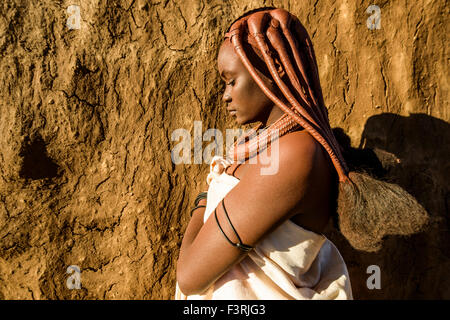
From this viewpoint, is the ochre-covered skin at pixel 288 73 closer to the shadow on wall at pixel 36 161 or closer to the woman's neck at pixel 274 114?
the woman's neck at pixel 274 114

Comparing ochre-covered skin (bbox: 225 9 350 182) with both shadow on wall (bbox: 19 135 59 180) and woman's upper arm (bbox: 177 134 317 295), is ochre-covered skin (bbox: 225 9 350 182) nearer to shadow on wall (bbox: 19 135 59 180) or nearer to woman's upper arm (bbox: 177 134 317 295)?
woman's upper arm (bbox: 177 134 317 295)

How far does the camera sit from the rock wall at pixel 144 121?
6.89 feet

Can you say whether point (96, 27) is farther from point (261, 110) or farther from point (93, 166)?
point (261, 110)

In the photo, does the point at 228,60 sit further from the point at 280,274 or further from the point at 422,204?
the point at 422,204

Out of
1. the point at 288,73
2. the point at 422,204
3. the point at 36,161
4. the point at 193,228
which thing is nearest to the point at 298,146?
the point at 288,73

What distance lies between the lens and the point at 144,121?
2.20 meters

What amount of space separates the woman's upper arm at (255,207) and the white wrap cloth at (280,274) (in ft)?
0.24

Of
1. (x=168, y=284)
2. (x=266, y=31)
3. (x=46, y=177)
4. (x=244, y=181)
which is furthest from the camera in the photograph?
(x=168, y=284)

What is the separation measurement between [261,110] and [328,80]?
111 cm

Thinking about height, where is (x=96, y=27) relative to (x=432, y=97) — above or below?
above

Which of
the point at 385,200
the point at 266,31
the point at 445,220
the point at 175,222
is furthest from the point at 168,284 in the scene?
the point at 445,220

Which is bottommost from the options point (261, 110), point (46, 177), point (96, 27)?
point (46, 177)

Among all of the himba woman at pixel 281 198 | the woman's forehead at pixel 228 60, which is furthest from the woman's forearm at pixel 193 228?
the woman's forehead at pixel 228 60

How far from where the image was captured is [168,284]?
2279 millimetres
